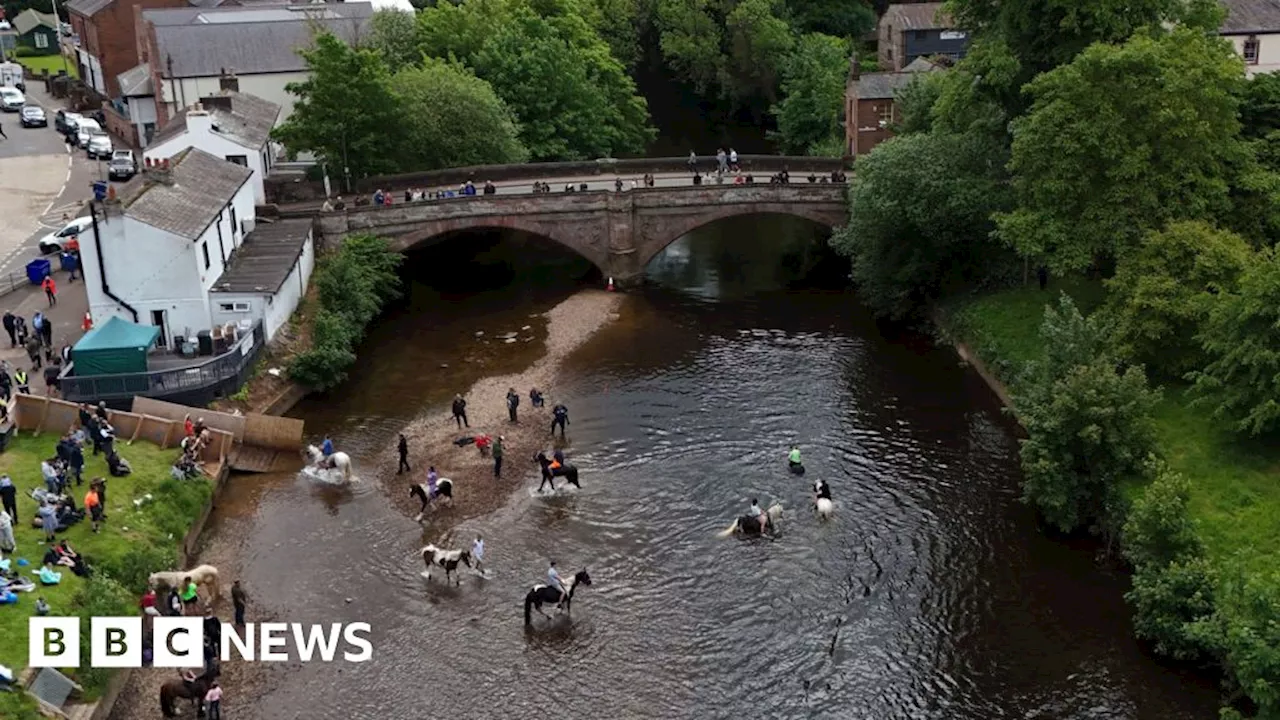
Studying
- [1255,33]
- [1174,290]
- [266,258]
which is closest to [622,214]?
[266,258]

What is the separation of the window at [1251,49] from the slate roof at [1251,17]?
63cm

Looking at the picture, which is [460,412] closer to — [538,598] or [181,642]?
[538,598]

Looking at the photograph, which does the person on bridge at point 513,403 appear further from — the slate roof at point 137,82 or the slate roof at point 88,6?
the slate roof at point 88,6

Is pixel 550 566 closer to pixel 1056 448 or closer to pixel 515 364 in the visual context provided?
pixel 1056 448

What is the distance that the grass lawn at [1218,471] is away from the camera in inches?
1705

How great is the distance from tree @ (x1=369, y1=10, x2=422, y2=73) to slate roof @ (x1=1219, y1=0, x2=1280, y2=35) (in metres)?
57.9

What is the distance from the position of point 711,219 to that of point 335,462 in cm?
3608

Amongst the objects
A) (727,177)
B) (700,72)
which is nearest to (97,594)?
(727,177)

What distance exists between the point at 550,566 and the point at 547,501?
7.28 metres

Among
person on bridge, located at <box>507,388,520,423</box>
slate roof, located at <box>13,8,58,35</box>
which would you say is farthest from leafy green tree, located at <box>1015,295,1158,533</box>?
slate roof, located at <box>13,8,58,35</box>

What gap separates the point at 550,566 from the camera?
146ft

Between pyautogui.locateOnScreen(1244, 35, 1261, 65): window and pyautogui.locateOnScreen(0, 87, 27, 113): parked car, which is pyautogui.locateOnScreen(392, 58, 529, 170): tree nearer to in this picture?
pyautogui.locateOnScreen(1244, 35, 1261, 65): window

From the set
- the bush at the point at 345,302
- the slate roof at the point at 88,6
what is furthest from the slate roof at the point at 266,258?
the slate roof at the point at 88,6

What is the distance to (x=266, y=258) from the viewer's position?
67812 millimetres
